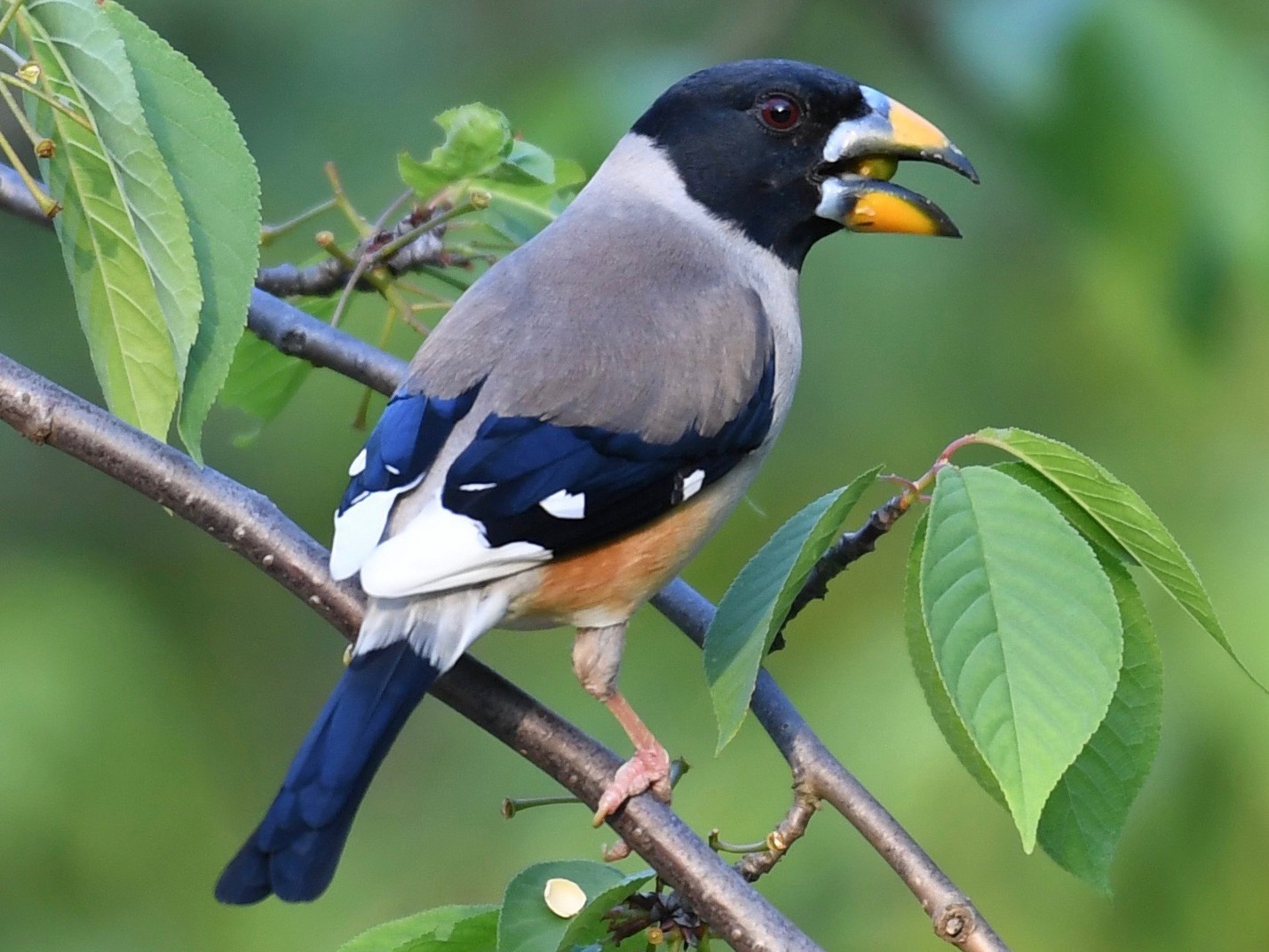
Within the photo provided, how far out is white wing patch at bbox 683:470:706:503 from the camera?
3.12 meters

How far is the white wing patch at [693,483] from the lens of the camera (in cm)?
312

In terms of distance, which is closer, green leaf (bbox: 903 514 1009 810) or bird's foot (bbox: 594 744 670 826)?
green leaf (bbox: 903 514 1009 810)

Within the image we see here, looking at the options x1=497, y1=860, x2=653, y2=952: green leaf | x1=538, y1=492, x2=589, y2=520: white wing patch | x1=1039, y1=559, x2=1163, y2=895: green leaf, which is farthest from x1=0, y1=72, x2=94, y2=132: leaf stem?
x1=1039, y1=559, x2=1163, y2=895: green leaf

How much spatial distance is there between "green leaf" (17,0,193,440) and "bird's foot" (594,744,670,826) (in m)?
0.89

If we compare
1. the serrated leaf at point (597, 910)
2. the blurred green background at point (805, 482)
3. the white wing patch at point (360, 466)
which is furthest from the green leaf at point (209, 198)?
the blurred green background at point (805, 482)

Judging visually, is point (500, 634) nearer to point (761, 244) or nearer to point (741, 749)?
point (741, 749)

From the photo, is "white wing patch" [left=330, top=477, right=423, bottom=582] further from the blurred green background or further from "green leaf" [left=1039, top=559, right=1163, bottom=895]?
the blurred green background

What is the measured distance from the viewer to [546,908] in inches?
97.0

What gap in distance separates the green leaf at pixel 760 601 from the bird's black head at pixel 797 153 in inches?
55.5

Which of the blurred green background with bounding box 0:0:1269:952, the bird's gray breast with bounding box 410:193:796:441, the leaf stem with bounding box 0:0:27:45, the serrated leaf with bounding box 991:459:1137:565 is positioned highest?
the serrated leaf with bounding box 991:459:1137:565

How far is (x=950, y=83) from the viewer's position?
5.58 m

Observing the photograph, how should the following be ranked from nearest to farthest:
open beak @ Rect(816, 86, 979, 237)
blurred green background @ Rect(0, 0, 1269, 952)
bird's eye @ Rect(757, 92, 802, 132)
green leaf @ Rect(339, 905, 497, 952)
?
green leaf @ Rect(339, 905, 497, 952), open beak @ Rect(816, 86, 979, 237), bird's eye @ Rect(757, 92, 802, 132), blurred green background @ Rect(0, 0, 1269, 952)

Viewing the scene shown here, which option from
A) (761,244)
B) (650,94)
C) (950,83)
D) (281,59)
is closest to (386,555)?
(761,244)

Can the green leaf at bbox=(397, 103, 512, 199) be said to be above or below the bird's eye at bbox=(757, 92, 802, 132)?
below
